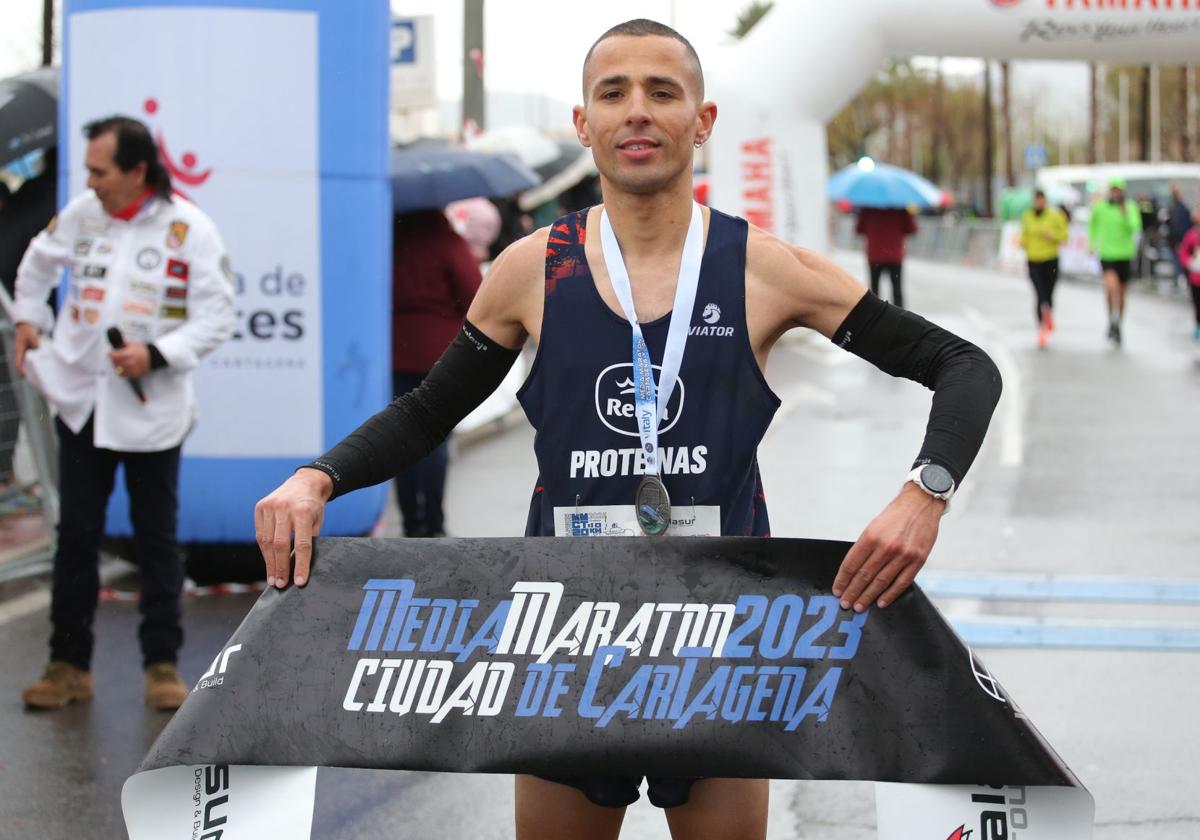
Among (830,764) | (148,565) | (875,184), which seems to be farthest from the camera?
(875,184)

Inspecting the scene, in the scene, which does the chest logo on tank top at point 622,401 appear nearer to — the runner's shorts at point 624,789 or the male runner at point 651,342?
the male runner at point 651,342

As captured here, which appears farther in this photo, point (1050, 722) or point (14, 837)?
point (1050, 722)

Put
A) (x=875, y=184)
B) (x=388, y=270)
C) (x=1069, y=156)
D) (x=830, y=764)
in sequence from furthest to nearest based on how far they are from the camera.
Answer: (x=1069, y=156) < (x=875, y=184) < (x=388, y=270) < (x=830, y=764)

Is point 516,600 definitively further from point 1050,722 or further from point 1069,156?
point 1069,156

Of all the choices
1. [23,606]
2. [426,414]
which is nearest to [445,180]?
[23,606]

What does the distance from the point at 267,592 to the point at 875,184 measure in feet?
75.3

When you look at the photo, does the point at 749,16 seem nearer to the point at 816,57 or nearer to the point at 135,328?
the point at 816,57

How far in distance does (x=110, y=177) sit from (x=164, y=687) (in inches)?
72.2

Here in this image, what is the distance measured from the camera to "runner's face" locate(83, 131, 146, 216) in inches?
241

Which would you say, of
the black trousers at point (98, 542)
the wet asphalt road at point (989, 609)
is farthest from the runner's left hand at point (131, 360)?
the wet asphalt road at point (989, 609)

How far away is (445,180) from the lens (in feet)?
28.8

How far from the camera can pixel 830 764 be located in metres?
2.54

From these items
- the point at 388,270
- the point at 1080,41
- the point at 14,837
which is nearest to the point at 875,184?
the point at 1080,41

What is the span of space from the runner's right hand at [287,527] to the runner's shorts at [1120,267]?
1966cm
